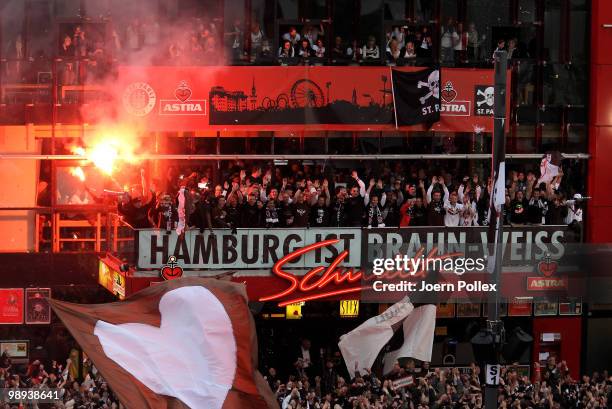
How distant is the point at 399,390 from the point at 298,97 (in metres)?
7.10

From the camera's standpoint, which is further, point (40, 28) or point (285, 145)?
point (285, 145)

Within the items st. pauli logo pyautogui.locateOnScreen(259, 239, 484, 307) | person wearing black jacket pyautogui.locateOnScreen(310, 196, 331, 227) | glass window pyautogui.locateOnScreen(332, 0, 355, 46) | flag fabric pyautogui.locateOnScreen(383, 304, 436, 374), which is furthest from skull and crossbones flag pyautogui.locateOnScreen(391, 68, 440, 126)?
flag fabric pyautogui.locateOnScreen(383, 304, 436, 374)

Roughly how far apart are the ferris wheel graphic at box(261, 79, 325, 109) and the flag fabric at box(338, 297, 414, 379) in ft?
16.1

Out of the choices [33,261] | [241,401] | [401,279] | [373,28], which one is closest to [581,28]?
[373,28]

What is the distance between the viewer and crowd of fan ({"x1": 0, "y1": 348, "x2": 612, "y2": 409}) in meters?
23.1

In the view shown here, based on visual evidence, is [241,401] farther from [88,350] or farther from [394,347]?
[394,347]

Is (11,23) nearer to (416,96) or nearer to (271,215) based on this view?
(271,215)

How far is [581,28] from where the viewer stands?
29984 mm

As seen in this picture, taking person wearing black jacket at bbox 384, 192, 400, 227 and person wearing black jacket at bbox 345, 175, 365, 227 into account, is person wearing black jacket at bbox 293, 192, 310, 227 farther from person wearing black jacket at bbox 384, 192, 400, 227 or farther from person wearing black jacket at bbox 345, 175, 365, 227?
person wearing black jacket at bbox 384, 192, 400, 227

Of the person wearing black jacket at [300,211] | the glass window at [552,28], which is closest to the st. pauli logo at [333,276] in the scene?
the person wearing black jacket at [300,211]

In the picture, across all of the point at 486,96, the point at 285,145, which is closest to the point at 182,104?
the point at 285,145

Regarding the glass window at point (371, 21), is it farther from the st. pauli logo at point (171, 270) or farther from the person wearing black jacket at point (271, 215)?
the st. pauli logo at point (171, 270)

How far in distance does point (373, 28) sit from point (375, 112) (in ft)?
6.56

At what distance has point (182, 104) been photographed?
1106 inches
